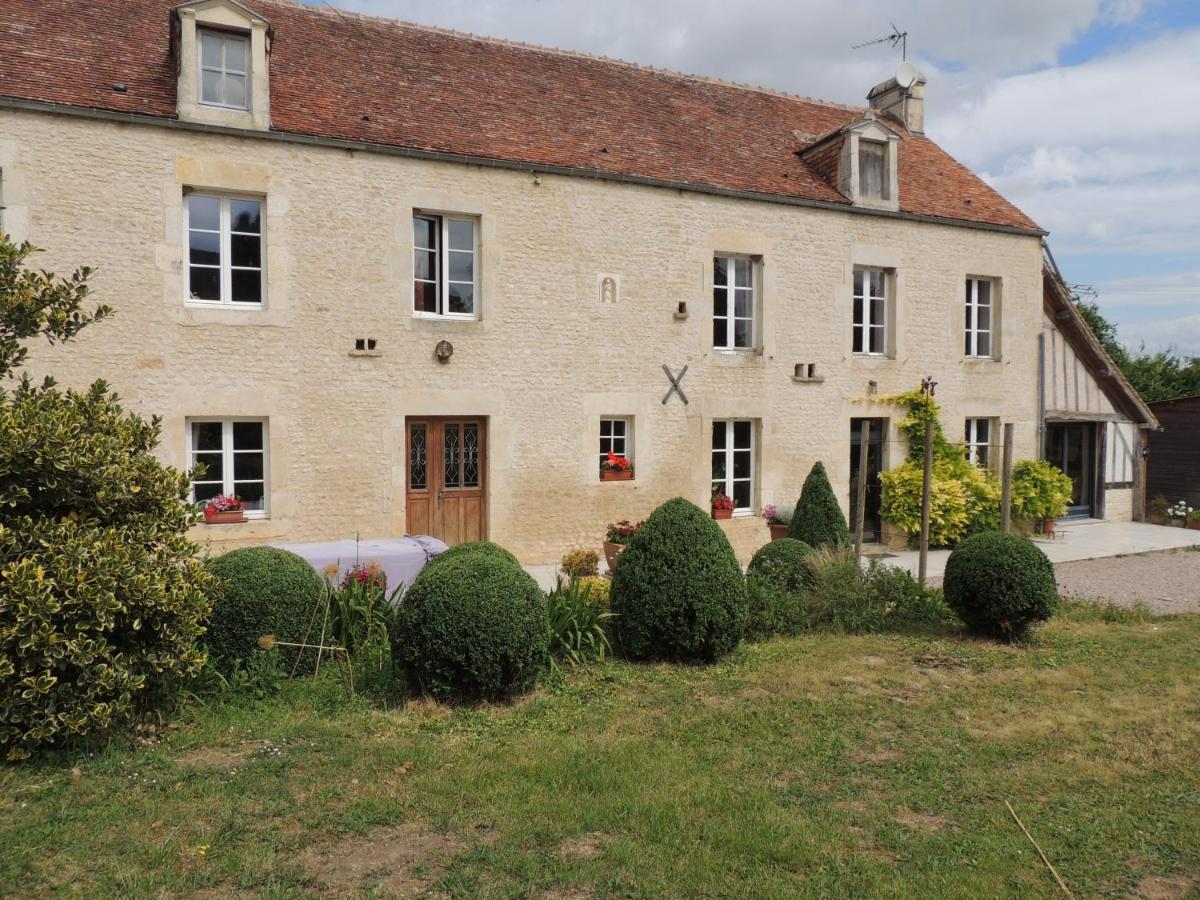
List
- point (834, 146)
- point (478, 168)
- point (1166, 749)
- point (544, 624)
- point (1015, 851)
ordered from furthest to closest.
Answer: point (834, 146) < point (478, 168) < point (544, 624) < point (1166, 749) < point (1015, 851)

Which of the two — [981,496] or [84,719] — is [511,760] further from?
[981,496]

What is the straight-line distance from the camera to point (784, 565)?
8.67m

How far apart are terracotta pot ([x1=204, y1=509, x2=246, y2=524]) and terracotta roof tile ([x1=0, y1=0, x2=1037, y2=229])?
4.30 m

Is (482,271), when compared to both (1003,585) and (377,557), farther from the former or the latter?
(1003,585)

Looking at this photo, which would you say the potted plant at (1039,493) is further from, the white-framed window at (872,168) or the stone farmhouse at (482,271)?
the white-framed window at (872,168)

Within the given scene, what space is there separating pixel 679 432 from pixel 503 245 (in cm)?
347

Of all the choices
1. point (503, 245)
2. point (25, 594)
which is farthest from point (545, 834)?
point (503, 245)

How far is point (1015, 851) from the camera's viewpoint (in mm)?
4094

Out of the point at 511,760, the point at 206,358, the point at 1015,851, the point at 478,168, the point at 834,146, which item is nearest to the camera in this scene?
the point at 1015,851

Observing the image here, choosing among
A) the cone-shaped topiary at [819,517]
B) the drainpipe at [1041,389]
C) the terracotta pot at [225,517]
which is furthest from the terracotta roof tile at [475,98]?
the cone-shaped topiary at [819,517]

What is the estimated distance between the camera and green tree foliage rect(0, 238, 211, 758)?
15.3ft

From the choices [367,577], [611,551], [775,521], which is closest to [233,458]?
[367,577]

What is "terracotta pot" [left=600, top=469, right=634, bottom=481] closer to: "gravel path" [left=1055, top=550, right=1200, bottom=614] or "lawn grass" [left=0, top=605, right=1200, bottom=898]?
"gravel path" [left=1055, top=550, right=1200, bottom=614]

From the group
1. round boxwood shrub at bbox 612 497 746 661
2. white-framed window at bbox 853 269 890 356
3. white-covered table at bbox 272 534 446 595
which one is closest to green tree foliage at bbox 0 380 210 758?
white-covered table at bbox 272 534 446 595
